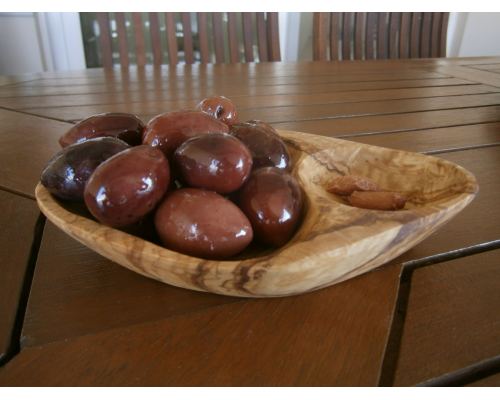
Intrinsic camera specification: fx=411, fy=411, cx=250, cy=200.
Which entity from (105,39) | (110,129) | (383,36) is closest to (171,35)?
(105,39)

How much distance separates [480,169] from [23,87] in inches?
32.0

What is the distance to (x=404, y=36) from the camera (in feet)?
4.59

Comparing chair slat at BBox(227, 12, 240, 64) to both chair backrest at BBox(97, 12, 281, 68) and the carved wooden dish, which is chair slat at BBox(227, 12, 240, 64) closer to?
chair backrest at BBox(97, 12, 281, 68)

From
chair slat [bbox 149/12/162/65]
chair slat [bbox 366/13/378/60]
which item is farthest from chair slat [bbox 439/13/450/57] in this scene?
chair slat [bbox 149/12/162/65]

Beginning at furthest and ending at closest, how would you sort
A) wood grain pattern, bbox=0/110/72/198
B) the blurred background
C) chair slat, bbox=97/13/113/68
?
the blurred background < chair slat, bbox=97/13/113/68 < wood grain pattern, bbox=0/110/72/198

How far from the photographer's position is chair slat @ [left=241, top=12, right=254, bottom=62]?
1229 mm

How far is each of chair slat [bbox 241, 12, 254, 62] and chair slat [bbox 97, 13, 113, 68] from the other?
390mm

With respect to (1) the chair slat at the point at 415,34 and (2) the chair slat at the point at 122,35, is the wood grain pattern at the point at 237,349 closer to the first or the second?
(2) the chair slat at the point at 122,35

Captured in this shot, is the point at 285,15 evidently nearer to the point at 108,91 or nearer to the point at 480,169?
the point at 108,91

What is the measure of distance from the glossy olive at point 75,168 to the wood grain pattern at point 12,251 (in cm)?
5

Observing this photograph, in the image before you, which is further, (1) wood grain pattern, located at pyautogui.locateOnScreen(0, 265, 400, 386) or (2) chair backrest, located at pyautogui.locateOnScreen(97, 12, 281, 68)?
(2) chair backrest, located at pyautogui.locateOnScreen(97, 12, 281, 68)

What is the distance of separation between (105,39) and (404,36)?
970 millimetres

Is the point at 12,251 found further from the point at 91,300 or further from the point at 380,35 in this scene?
the point at 380,35
